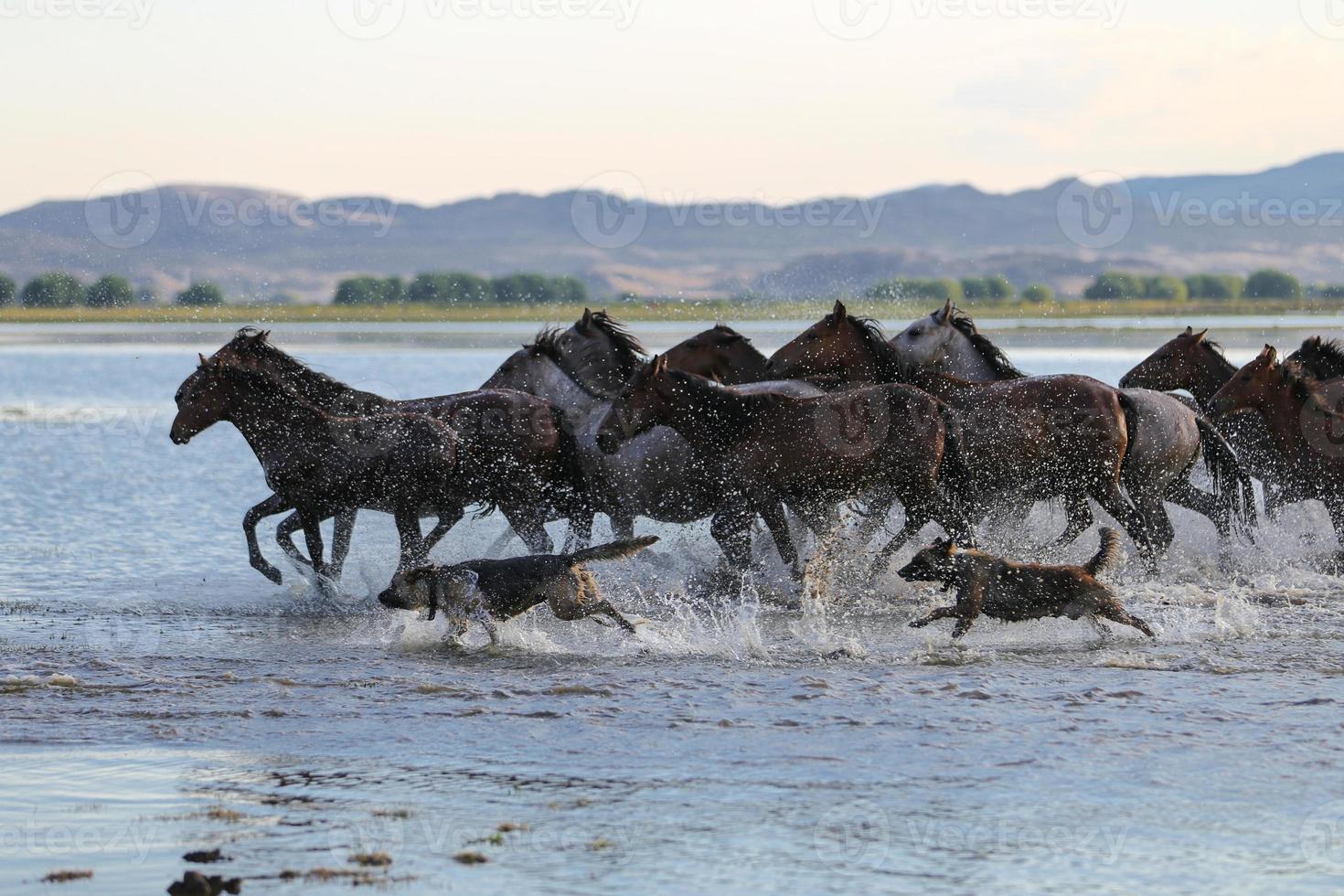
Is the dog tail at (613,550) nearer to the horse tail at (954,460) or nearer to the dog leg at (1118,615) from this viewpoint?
the horse tail at (954,460)

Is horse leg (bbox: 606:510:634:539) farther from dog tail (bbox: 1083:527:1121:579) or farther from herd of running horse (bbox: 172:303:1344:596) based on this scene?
dog tail (bbox: 1083:527:1121:579)

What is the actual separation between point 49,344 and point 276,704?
49.4 m

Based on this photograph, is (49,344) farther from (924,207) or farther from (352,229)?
(924,207)

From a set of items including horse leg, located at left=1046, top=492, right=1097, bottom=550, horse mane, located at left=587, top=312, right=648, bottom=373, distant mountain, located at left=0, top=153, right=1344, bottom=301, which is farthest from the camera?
distant mountain, located at left=0, top=153, right=1344, bottom=301

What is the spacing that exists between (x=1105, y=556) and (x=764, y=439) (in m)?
2.07

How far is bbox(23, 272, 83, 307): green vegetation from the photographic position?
76312mm

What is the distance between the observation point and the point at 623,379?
11.5 m

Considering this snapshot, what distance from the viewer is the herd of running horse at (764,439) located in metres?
9.64

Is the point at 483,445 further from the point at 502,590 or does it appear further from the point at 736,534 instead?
the point at 502,590

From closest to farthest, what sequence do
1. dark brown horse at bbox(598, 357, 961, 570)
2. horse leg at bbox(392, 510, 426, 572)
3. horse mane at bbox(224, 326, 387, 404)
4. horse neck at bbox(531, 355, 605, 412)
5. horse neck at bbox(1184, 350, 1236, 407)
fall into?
1. dark brown horse at bbox(598, 357, 961, 570)
2. horse leg at bbox(392, 510, 426, 572)
3. horse mane at bbox(224, 326, 387, 404)
4. horse neck at bbox(531, 355, 605, 412)
5. horse neck at bbox(1184, 350, 1236, 407)

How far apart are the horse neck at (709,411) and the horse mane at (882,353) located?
1.51 metres

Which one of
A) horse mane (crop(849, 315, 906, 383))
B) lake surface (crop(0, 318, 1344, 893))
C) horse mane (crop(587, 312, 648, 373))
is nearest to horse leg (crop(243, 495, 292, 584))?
lake surface (crop(0, 318, 1344, 893))

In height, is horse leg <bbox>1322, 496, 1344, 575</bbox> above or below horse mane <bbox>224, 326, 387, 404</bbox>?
below

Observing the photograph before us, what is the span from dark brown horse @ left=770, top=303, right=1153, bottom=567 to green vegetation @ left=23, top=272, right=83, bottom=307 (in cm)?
7138
